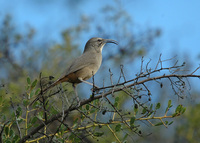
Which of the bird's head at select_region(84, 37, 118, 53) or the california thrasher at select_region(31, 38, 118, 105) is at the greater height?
the bird's head at select_region(84, 37, 118, 53)

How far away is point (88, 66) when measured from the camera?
543 centimetres

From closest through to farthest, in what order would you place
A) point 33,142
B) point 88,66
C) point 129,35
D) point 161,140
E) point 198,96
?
point 33,142 < point 88,66 < point 198,96 < point 161,140 < point 129,35

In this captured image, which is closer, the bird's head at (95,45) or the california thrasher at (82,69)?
the california thrasher at (82,69)

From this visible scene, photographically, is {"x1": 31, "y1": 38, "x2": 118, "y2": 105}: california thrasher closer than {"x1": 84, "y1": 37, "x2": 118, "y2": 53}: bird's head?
Yes

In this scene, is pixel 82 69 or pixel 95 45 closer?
pixel 82 69

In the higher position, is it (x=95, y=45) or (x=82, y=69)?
(x=95, y=45)

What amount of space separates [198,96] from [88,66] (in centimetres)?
377

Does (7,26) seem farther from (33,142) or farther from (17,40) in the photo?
(33,142)

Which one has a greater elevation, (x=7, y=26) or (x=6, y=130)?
(x=7, y=26)

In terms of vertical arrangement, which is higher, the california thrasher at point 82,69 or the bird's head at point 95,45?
the bird's head at point 95,45

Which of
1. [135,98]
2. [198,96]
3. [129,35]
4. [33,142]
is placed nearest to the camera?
[135,98]

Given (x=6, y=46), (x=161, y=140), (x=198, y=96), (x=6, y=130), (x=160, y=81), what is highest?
(x=6, y=46)

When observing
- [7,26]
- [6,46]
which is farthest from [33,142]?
[7,26]

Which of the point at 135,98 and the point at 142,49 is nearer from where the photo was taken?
the point at 135,98
